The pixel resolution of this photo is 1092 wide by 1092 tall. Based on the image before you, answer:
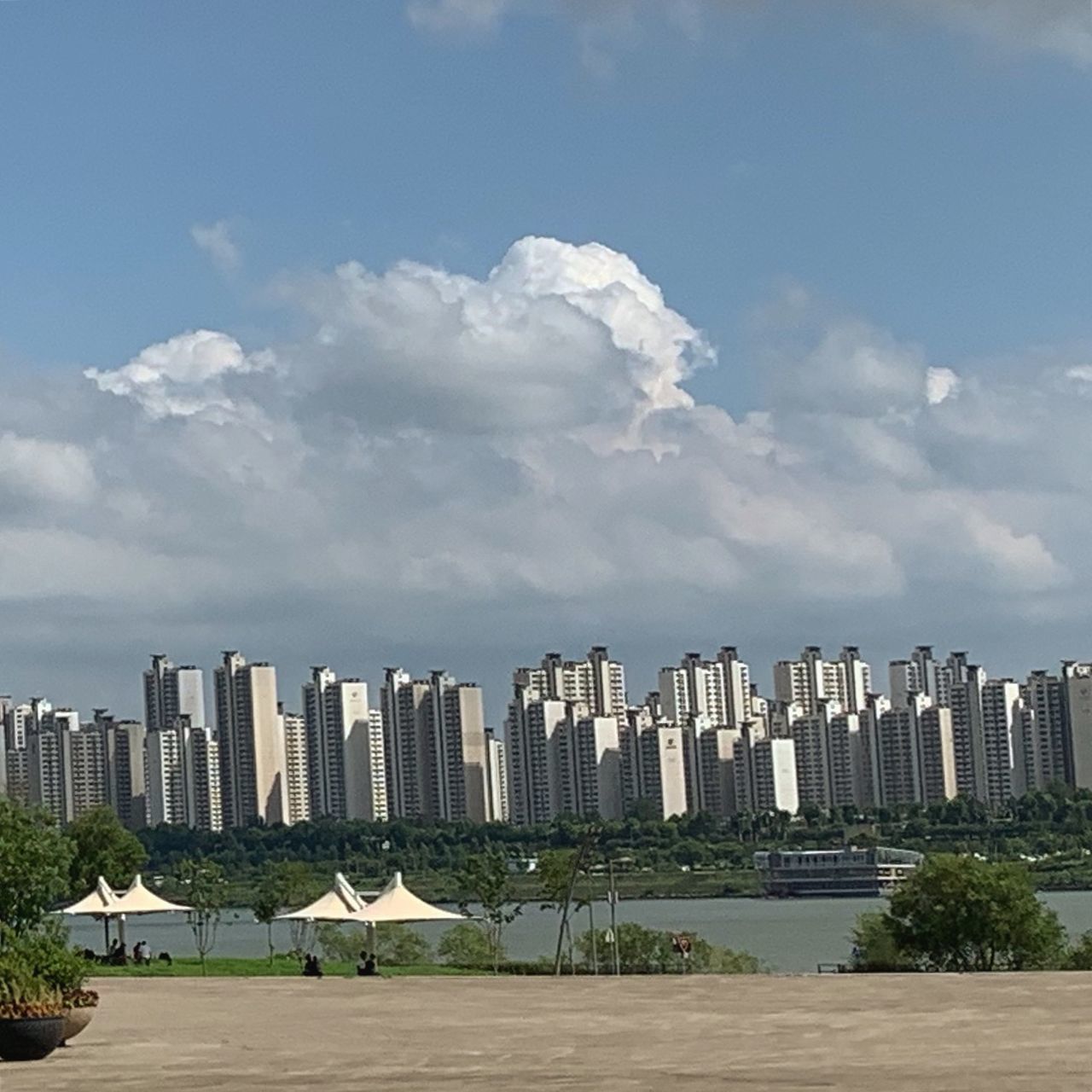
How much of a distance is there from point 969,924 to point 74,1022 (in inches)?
1020

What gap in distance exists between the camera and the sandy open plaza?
35.4 ft

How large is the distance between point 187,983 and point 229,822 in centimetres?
8813

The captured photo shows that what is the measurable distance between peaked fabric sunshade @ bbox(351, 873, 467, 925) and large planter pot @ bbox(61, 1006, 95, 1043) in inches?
386

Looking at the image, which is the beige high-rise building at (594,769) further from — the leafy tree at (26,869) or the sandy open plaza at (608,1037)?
the sandy open plaza at (608,1037)

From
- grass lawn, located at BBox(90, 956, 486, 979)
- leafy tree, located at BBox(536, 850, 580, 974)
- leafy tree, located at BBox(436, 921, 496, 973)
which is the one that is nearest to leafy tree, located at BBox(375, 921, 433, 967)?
leafy tree, located at BBox(436, 921, 496, 973)

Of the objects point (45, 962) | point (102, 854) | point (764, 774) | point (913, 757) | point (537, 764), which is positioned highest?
point (537, 764)

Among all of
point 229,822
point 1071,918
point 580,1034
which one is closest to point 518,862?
point 1071,918

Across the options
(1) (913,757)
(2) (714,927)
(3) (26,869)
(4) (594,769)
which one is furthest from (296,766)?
(3) (26,869)

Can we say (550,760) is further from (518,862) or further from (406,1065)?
(406,1065)

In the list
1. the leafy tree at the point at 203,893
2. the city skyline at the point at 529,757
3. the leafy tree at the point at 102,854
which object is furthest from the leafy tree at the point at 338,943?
the city skyline at the point at 529,757

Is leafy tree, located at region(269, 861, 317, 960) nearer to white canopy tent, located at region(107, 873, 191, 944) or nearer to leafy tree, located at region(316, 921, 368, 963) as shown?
leafy tree, located at region(316, 921, 368, 963)

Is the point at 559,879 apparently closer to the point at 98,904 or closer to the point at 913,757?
the point at 98,904

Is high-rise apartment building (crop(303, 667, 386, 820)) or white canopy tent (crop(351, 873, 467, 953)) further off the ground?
high-rise apartment building (crop(303, 667, 386, 820))

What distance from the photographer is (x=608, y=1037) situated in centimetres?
1338
